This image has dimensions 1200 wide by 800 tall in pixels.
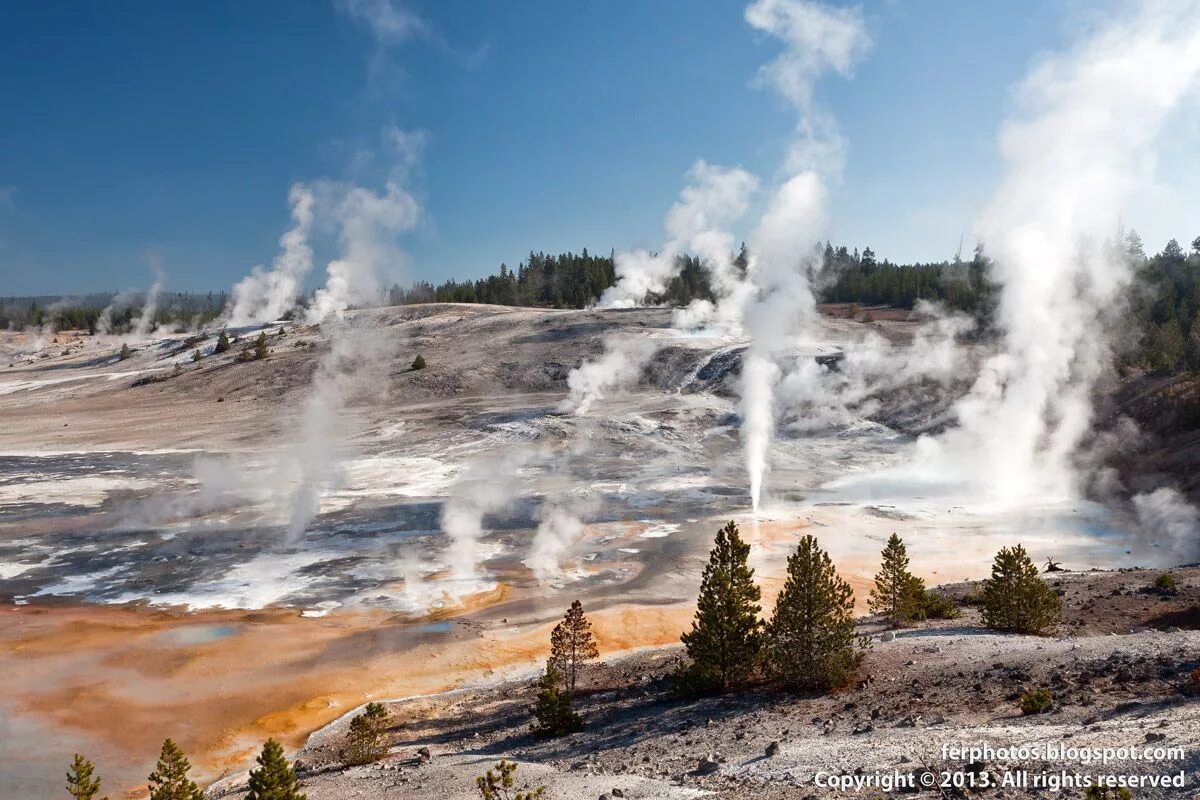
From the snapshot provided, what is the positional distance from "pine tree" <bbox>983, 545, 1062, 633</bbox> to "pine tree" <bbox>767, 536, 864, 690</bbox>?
5.79 metres

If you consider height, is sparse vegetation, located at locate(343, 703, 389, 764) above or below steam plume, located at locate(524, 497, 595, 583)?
below

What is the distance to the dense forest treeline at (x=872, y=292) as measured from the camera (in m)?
59.7

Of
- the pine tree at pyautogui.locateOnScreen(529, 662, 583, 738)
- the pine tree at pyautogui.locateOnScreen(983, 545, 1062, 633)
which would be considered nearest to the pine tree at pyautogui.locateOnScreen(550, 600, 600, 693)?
the pine tree at pyautogui.locateOnScreen(529, 662, 583, 738)

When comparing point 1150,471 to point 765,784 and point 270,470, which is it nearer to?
point 765,784

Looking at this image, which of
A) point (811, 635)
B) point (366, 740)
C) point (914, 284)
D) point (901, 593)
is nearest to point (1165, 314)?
point (914, 284)

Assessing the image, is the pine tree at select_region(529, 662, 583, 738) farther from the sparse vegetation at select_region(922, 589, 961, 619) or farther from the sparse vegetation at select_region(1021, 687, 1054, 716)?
the sparse vegetation at select_region(922, 589, 961, 619)

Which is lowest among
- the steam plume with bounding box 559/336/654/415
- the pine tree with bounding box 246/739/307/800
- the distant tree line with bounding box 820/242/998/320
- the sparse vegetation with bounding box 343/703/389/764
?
the sparse vegetation with bounding box 343/703/389/764

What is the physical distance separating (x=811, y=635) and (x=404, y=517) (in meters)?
25.2

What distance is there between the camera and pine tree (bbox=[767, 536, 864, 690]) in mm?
15648

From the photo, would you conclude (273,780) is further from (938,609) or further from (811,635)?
(938,609)

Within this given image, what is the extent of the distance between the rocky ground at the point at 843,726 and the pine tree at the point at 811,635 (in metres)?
0.51

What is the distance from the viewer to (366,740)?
15.0 m

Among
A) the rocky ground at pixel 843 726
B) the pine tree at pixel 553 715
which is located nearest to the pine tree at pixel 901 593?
the rocky ground at pixel 843 726

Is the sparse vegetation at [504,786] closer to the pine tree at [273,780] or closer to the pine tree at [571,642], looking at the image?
the pine tree at [273,780]
